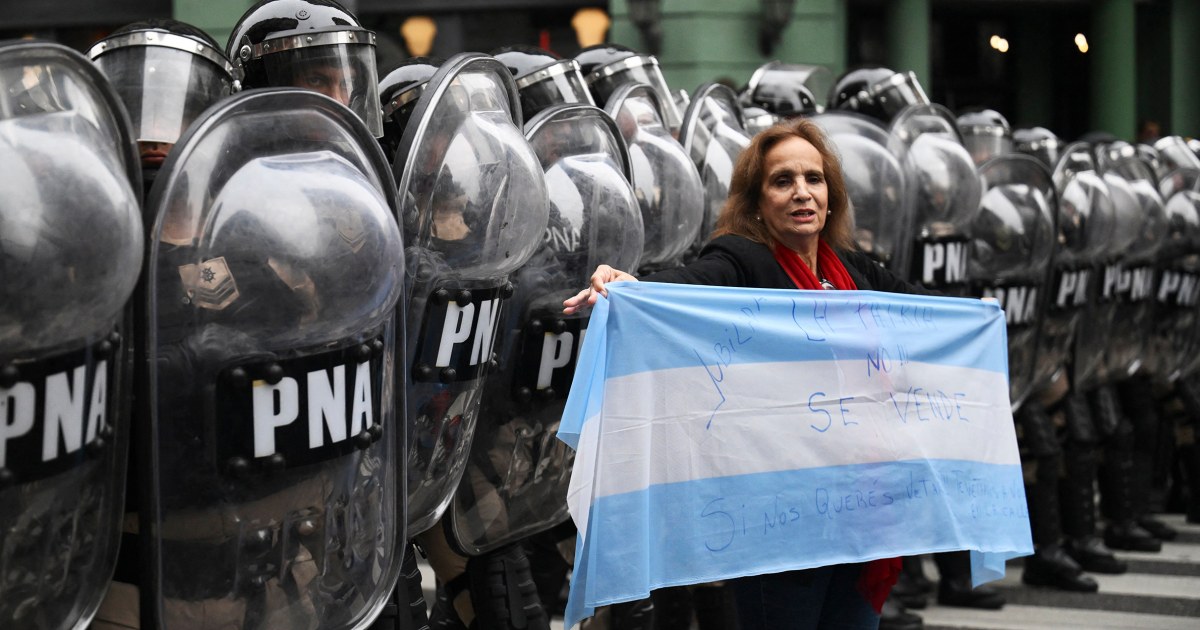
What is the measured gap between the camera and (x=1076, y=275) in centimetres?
573

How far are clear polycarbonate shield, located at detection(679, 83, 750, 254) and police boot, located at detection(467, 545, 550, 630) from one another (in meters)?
1.26

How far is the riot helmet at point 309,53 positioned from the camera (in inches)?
119

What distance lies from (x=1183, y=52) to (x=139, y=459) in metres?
14.4

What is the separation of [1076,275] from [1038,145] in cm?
133

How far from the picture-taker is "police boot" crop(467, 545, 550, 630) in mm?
3562

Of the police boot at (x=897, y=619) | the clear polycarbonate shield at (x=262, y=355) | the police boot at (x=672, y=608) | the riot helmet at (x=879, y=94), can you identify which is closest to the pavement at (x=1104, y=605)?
the police boot at (x=897, y=619)

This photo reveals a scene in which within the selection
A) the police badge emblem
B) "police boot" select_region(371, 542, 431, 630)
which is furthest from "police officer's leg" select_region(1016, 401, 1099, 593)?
the police badge emblem

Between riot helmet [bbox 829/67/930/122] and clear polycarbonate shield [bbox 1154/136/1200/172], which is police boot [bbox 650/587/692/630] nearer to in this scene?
riot helmet [bbox 829/67/930/122]

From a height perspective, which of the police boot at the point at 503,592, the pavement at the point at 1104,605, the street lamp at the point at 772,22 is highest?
the street lamp at the point at 772,22

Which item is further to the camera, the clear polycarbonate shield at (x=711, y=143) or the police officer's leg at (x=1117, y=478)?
the police officer's leg at (x=1117, y=478)

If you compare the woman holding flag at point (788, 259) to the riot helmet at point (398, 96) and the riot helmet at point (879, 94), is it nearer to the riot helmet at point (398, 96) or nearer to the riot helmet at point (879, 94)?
the riot helmet at point (398, 96)

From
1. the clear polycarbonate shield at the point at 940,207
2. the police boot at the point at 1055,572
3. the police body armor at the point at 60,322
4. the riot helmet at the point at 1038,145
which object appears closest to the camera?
the police body armor at the point at 60,322

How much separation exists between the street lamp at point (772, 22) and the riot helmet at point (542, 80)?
25.3 ft

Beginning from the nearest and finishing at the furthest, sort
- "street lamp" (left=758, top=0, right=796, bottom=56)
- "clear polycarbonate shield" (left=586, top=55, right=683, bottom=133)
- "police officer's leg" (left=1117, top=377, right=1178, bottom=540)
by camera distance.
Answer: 1. "clear polycarbonate shield" (left=586, top=55, right=683, bottom=133)
2. "police officer's leg" (left=1117, top=377, right=1178, bottom=540)
3. "street lamp" (left=758, top=0, right=796, bottom=56)
